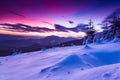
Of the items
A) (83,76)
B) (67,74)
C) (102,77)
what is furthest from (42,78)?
(102,77)

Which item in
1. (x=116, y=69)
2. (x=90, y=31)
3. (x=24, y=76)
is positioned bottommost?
(x=24, y=76)

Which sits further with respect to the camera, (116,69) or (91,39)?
(91,39)

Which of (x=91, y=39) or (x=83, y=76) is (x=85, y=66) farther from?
(x=91, y=39)

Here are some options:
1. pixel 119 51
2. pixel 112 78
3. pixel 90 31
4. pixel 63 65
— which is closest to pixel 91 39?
pixel 90 31

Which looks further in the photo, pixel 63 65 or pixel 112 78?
pixel 63 65

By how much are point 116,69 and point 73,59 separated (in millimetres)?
2800

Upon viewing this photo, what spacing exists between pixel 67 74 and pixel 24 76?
1.94 m

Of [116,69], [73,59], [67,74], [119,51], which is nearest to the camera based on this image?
[116,69]

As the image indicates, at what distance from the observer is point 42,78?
719 centimetres

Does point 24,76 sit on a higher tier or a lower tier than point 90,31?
lower

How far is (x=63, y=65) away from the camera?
8148mm

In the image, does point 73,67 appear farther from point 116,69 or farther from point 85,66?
point 116,69

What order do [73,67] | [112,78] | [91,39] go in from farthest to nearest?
[91,39] < [73,67] < [112,78]

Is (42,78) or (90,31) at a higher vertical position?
(90,31)
